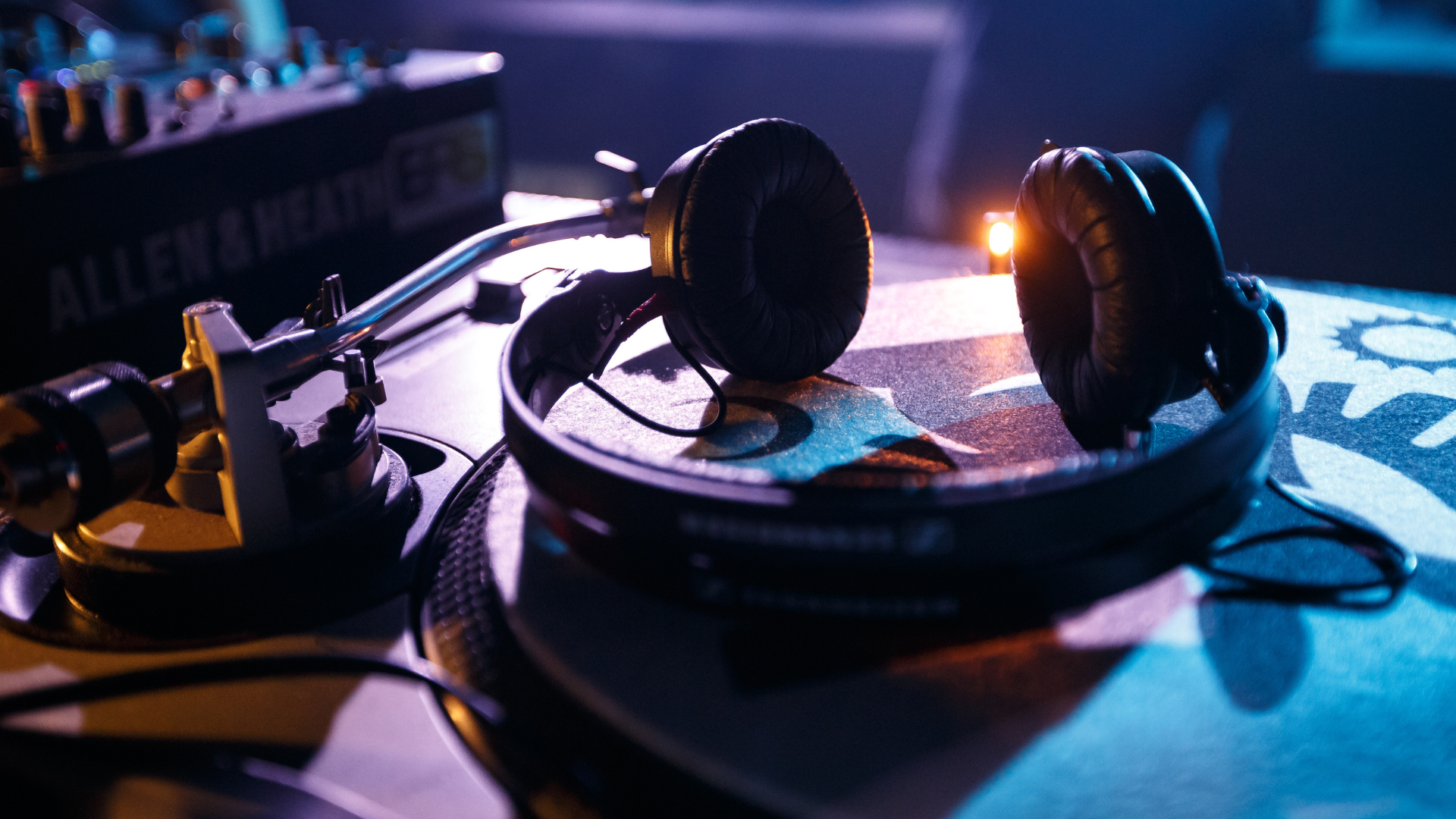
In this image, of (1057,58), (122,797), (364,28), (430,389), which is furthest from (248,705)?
(364,28)

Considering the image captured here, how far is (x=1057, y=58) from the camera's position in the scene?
1.46m

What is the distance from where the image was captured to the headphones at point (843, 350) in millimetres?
381

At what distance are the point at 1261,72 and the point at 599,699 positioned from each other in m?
1.80

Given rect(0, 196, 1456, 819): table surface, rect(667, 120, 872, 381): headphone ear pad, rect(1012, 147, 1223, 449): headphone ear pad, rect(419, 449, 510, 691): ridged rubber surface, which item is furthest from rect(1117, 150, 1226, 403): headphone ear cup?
rect(419, 449, 510, 691): ridged rubber surface

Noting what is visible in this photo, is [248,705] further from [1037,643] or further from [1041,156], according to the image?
[1041,156]

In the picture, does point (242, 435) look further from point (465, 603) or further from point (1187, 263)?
point (1187, 263)

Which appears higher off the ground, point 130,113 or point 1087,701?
point 130,113

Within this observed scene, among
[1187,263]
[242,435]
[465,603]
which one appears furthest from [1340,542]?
[242,435]

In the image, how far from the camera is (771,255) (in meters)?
0.69

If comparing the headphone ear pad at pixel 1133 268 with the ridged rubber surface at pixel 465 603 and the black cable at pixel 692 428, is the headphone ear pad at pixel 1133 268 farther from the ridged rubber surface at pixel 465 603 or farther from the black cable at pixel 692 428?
the ridged rubber surface at pixel 465 603

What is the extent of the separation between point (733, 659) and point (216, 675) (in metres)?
0.24

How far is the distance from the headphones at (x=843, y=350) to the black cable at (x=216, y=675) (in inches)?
3.5

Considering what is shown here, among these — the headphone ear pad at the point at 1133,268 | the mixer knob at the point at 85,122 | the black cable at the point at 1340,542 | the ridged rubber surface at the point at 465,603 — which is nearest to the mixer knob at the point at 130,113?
the mixer knob at the point at 85,122

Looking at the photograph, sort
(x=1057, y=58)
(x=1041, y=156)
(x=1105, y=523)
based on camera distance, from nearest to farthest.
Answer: (x=1105, y=523)
(x=1041, y=156)
(x=1057, y=58)
